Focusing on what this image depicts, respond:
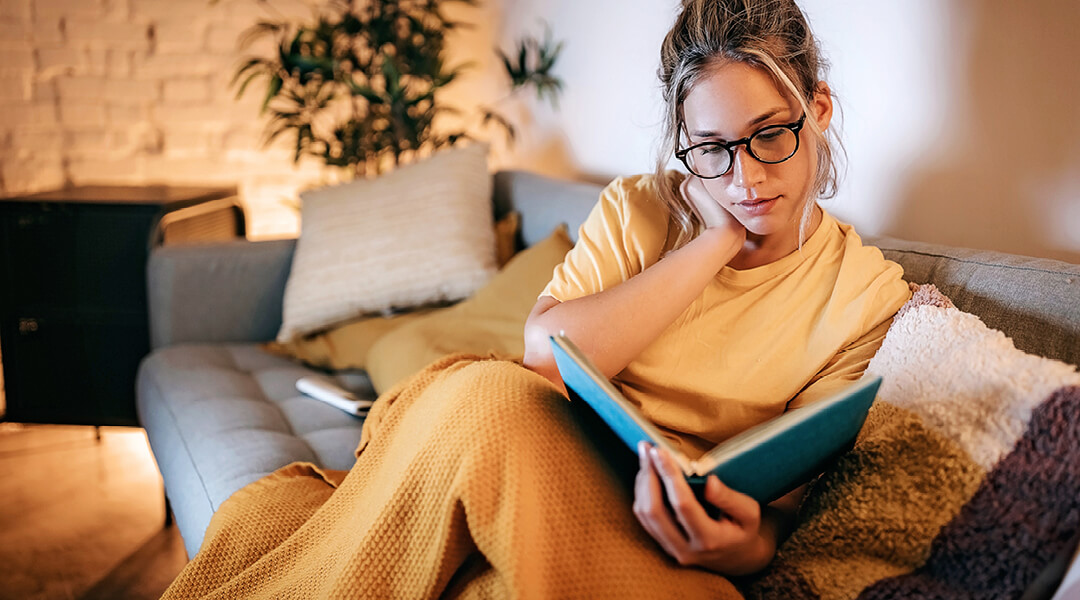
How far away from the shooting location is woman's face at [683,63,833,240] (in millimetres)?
987

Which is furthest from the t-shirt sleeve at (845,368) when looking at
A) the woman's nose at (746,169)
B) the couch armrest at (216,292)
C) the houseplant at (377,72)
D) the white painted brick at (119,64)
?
the white painted brick at (119,64)

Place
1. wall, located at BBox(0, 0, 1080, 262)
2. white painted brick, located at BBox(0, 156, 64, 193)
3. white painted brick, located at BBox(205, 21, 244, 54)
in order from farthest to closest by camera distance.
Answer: white painted brick, located at BBox(205, 21, 244, 54), white painted brick, located at BBox(0, 156, 64, 193), wall, located at BBox(0, 0, 1080, 262)

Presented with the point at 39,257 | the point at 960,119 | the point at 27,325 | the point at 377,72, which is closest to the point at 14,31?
the point at 39,257

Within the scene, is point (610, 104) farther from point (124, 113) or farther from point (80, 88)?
point (80, 88)

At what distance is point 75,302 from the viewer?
239 centimetres

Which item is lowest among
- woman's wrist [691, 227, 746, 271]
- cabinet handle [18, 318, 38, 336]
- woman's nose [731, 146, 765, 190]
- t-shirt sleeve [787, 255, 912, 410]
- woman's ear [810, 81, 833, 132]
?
cabinet handle [18, 318, 38, 336]

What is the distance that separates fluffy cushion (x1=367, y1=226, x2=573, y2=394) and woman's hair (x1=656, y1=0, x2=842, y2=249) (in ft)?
2.30

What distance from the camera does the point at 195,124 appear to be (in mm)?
3045

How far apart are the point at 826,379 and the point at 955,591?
33cm

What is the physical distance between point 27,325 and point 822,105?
91.1 inches

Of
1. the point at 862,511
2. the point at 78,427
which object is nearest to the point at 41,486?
the point at 78,427

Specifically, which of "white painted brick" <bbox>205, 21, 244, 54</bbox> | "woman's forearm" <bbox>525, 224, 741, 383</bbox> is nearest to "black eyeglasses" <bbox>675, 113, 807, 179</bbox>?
"woman's forearm" <bbox>525, 224, 741, 383</bbox>

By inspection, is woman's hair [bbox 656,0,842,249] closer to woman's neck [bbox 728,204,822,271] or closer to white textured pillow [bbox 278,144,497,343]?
woman's neck [bbox 728,204,822,271]

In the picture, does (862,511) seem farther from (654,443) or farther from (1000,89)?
(1000,89)
